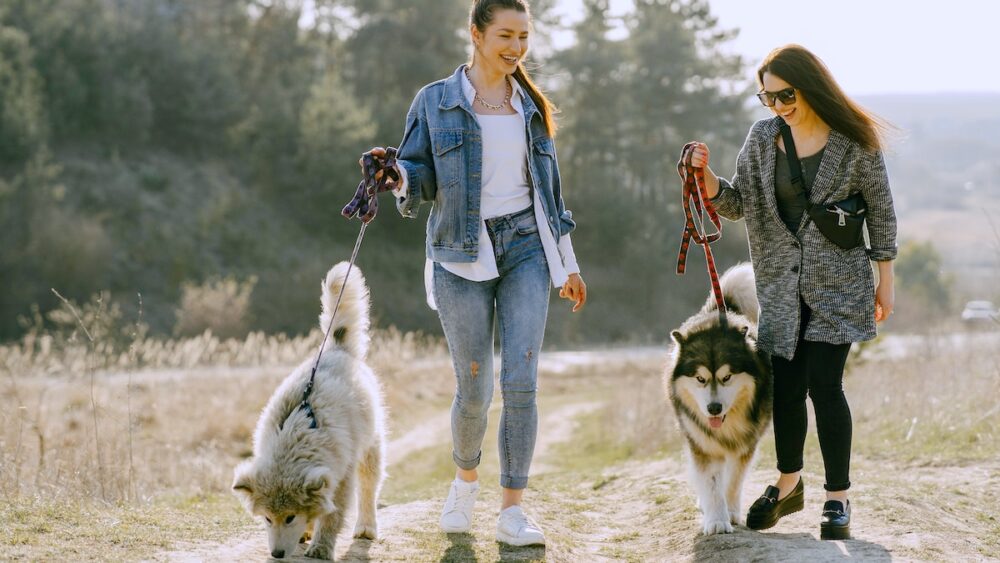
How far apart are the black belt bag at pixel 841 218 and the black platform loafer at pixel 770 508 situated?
1227 mm

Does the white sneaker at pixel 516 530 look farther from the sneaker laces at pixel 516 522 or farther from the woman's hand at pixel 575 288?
the woman's hand at pixel 575 288

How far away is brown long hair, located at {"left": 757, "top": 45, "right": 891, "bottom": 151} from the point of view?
4.27 metres

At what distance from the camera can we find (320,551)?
4.22 metres

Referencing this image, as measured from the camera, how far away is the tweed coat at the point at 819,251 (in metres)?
4.30

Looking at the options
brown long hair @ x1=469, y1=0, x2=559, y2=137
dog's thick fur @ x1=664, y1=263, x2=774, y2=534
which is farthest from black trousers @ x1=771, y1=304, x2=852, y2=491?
brown long hair @ x1=469, y1=0, x2=559, y2=137

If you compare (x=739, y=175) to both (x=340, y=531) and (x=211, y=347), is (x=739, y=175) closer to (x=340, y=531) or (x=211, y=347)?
(x=340, y=531)

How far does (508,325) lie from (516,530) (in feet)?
3.04

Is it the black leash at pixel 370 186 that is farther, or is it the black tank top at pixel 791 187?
the black tank top at pixel 791 187

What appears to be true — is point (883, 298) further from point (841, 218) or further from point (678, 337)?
point (678, 337)

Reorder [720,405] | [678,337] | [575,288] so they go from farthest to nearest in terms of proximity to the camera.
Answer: [678,337] < [720,405] < [575,288]

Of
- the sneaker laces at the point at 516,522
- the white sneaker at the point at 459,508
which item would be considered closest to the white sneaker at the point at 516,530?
the sneaker laces at the point at 516,522

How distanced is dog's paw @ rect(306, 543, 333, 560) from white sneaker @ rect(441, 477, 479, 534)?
59 centimetres

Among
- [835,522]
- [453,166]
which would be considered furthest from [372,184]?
[835,522]

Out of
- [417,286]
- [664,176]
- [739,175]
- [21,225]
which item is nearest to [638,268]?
[664,176]
